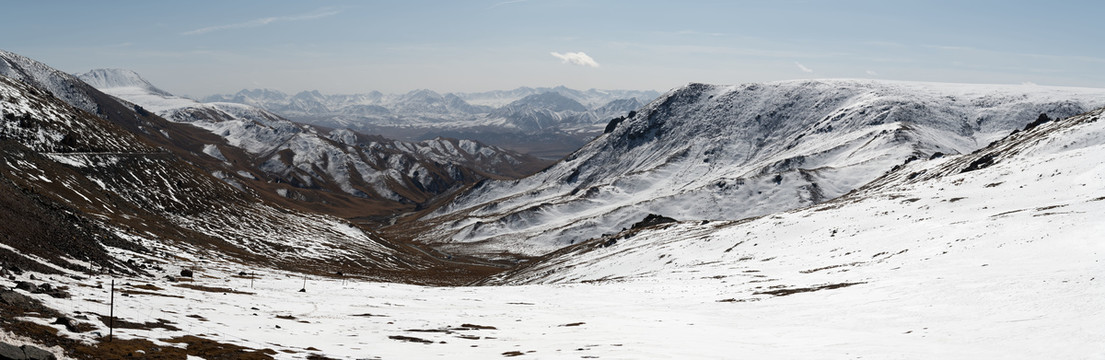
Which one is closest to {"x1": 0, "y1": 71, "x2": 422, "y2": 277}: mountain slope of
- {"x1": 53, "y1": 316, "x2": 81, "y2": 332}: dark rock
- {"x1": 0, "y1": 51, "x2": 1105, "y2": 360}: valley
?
{"x1": 0, "y1": 51, "x2": 1105, "y2": 360}: valley

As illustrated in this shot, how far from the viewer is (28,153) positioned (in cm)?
10419

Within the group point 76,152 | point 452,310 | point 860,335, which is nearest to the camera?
point 860,335

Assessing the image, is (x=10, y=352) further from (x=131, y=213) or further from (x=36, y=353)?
(x=131, y=213)

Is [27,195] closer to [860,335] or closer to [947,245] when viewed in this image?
[860,335]

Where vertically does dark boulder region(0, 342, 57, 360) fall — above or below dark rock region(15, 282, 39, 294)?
above

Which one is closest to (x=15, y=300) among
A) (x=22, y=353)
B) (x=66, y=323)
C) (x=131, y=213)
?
(x=66, y=323)

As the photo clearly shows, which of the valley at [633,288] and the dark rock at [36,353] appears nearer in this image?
the dark rock at [36,353]

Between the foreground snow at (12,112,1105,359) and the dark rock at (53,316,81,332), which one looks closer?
the dark rock at (53,316,81,332)

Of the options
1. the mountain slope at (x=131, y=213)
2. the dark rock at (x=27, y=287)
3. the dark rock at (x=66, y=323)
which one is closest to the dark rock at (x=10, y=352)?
the dark rock at (x=66, y=323)

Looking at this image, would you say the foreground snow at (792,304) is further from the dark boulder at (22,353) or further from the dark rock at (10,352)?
the dark rock at (10,352)

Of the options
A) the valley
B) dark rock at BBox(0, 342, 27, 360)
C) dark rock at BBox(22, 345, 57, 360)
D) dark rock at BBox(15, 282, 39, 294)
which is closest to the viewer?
dark rock at BBox(0, 342, 27, 360)

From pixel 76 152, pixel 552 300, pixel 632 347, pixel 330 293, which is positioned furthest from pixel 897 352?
pixel 76 152

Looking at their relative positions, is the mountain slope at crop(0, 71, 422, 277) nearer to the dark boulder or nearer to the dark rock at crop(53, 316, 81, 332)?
the dark rock at crop(53, 316, 81, 332)

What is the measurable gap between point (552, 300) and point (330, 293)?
23.1 metres
